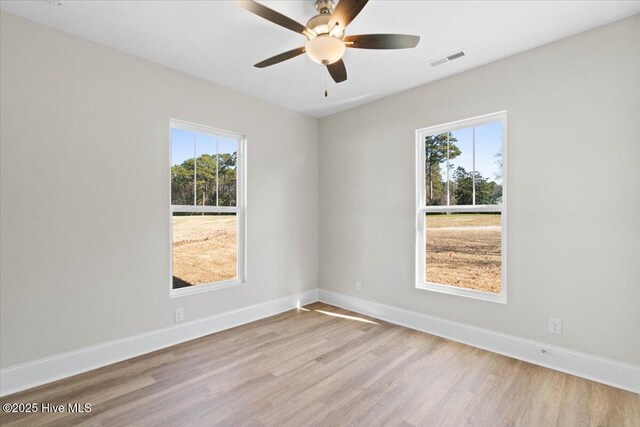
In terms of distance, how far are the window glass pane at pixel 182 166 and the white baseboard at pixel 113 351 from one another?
4.36 feet

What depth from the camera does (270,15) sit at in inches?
72.2

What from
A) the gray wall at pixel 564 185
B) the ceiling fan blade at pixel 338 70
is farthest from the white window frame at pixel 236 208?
the gray wall at pixel 564 185

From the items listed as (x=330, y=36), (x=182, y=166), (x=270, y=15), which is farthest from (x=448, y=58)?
(x=182, y=166)

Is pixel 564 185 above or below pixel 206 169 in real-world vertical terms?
below

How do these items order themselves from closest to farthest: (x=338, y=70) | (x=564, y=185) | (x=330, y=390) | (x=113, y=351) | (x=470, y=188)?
1. (x=330, y=390)
2. (x=338, y=70)
3. (x=564, y=185)
4. (x=113, y=351)
5. (x=470, y=188)

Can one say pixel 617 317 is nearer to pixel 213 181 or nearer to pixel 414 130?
pixel 414 130

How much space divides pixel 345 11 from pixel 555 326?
2.97 meters

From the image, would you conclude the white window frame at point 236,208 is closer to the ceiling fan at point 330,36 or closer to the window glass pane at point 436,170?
the ceiling fan at point 330,36

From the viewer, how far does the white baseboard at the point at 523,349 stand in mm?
2291

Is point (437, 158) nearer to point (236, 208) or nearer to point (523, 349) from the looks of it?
point (523, 349)

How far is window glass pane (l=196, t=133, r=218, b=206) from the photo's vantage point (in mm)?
3395

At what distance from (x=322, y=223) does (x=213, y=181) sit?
5.77ft

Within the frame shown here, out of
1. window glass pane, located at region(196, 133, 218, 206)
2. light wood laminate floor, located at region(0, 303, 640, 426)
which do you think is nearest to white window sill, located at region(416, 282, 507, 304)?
light wood laminate floor, located at region(0, 303, 640, 426)

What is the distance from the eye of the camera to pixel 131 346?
278cm
